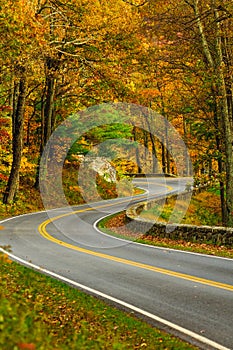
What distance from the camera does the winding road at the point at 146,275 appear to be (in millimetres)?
7086

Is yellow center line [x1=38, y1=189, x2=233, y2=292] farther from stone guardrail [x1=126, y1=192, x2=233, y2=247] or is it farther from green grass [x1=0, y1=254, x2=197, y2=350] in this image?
stone guardrail [x1=126, y1=192, x2=233, y2=247]

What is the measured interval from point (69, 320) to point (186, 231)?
33.7 feet

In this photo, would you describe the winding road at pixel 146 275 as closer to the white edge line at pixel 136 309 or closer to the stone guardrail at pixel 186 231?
the white edge line at pixel 136 309

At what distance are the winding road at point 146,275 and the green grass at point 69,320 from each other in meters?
0.43

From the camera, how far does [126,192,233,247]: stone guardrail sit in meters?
15.0

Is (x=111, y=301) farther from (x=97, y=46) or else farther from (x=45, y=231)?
(x=97, y=46)

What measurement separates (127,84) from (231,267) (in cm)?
919

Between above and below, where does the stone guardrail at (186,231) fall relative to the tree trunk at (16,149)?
below

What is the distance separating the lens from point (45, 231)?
718 inches

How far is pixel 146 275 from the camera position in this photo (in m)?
10.3

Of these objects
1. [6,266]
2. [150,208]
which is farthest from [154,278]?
[150,208]

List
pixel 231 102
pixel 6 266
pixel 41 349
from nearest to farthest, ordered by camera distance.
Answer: pixel 41 349 < pixel 6 266 < pixel 231 102

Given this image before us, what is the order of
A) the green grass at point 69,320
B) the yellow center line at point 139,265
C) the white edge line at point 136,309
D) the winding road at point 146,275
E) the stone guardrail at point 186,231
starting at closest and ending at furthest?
the green grass at point 69,320, the white edge line at point 136,309, the winding road at point 146,275, the yellow center line at point 139,265, the stone guardrail at point 186,231

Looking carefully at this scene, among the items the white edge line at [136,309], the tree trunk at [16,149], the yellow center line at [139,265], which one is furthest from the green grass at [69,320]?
the tree trunk at [16,149]
